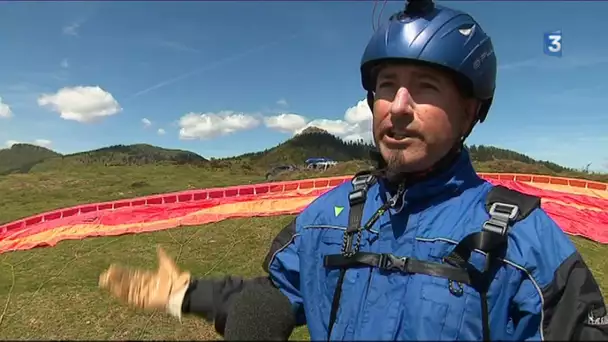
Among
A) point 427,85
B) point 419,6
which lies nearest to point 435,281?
point 427,85

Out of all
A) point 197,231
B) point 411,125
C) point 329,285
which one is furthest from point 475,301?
point 197,231

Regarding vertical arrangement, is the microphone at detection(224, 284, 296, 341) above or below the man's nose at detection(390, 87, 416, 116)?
below

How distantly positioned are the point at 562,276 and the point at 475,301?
0.35 m

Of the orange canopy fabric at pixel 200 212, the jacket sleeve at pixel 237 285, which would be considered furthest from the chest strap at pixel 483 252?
the orange canopy fabric at pixel 200 212

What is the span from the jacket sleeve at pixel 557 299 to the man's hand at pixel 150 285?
1.47 meters

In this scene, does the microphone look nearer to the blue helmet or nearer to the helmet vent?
the blue helmet

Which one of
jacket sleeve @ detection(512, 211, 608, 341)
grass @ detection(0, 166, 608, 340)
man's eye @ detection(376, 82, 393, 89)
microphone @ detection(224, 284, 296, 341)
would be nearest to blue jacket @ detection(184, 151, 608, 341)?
jacket sleeve @ detection(512, 211, 608, 341)

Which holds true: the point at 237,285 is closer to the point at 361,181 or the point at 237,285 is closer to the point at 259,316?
the point at 259,316

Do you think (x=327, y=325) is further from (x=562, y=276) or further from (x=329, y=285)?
(x=562, y=276)

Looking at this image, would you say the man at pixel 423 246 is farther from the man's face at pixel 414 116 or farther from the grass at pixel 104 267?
the grass at pixel 104 267

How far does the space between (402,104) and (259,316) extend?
1141mm

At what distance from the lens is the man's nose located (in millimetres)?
2283

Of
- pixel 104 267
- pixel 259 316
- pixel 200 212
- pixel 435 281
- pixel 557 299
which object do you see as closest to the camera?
pixel 557 299

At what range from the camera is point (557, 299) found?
6.51 ft
